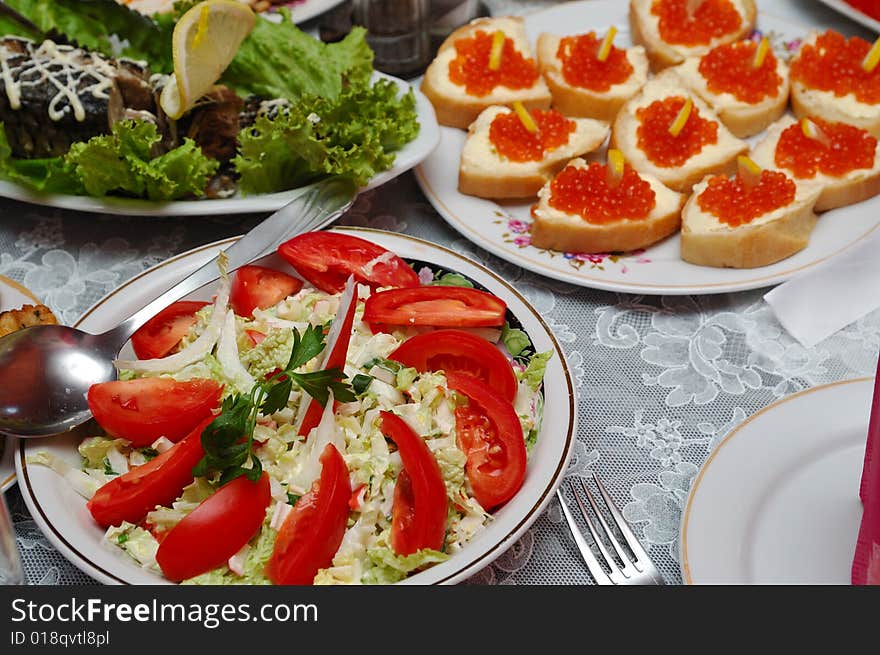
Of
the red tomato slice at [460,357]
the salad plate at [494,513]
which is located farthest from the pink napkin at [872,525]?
the red tomato slice at [460,357]

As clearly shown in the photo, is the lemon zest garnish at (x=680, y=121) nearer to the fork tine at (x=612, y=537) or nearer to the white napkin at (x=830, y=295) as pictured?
the white napkin at (x=830, y=295)

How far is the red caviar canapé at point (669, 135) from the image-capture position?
2.39 metres

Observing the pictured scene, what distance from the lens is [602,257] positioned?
2146mm

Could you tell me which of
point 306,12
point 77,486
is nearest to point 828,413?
point 77,486

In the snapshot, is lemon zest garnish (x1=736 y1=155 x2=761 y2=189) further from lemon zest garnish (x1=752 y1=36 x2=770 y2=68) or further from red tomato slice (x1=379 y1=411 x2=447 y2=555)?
red tomato slice (x1=379 y1=411 x2=447 y2=555)

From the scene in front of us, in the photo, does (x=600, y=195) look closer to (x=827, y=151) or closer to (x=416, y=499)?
(x=827, y=151)

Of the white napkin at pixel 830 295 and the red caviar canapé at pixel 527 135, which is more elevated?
the red caviar canapé at pixel 527 135

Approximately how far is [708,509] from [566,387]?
0.97 feet

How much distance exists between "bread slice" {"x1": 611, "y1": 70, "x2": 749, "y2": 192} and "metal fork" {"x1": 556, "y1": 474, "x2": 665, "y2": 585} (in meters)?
1.08

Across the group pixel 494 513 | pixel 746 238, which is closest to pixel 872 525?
pixel 494 513

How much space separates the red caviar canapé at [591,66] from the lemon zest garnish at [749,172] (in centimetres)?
56

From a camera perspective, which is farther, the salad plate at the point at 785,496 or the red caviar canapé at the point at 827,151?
the red caviar canapé at the point at 827,151

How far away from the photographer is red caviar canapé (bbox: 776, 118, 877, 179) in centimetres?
227

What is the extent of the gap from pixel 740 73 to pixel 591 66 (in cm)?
42
